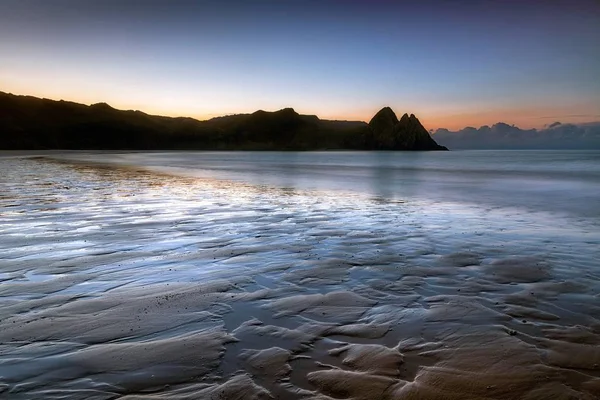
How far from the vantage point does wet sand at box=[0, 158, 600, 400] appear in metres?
3.75

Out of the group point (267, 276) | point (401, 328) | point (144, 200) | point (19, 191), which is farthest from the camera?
point (19, 191)

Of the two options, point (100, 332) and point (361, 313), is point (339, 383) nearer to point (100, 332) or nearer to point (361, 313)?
point (361, 313)

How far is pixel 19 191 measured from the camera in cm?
1989

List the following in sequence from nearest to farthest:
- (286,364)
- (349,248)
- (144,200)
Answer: (286,364)
(349,248)
(144,200)

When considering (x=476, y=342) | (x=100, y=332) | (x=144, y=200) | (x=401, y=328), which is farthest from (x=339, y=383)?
(x=144, y=200)

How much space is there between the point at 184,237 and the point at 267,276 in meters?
3.98

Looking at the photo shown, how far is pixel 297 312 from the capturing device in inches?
218

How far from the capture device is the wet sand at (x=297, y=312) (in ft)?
12.3

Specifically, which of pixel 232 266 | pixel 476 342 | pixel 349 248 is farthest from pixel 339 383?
pixel 349 248

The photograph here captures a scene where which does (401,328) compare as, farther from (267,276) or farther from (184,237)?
(184,237)

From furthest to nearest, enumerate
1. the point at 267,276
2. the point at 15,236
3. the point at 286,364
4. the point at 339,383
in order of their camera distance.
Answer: the point at 15,236
the point at 267,276
the point at 286,364
the point at 339,383

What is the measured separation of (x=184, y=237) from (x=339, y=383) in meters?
7.45

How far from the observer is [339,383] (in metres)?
3.71

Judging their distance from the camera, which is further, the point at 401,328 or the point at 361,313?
the point at 361,313
